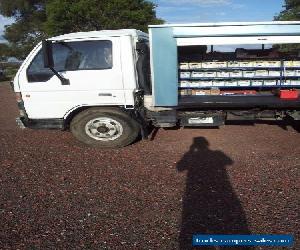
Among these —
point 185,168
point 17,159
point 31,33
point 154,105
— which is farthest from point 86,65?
point 31,33

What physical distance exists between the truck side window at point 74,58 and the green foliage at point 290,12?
2010cm

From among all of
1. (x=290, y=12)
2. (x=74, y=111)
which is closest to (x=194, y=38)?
(x=74, y=111)

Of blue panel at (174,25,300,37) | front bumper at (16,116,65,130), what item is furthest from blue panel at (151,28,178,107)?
front bumper at (16,116,65,130)

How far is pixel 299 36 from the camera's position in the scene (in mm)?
5520

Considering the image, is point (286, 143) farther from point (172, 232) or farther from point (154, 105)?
point (172, 232)

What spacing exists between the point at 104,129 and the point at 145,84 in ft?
3.46

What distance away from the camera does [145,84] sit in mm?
6324

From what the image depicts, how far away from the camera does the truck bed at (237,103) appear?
596cm

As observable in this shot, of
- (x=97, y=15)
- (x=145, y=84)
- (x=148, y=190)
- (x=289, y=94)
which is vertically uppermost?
(x=97, y=15)

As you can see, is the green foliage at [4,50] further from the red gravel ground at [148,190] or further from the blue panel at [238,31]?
the blue panel at [238,31]

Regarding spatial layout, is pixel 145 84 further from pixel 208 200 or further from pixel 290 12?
pixel 290 12

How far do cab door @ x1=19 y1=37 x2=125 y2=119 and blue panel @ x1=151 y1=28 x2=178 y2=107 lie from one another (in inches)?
24.1

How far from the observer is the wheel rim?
627 centimetres

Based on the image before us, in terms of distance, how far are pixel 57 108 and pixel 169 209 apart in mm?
3028
